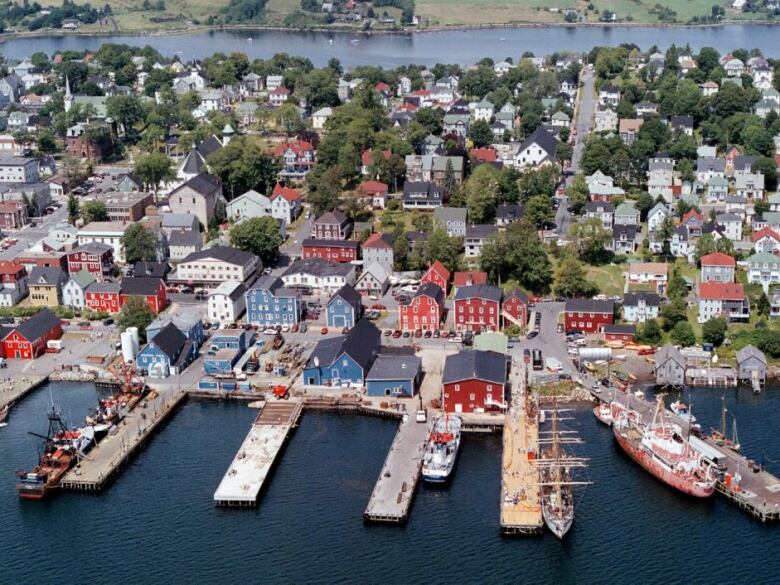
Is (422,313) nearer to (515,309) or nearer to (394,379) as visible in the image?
(515,309)

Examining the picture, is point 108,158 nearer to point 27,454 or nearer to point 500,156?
point 500,156

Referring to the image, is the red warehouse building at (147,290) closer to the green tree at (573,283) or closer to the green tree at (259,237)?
the green tree at (259,237)

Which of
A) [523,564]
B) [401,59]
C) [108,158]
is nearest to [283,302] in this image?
[523,564]

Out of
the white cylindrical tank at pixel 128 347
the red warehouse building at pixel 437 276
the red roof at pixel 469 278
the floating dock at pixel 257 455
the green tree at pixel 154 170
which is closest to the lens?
the floating dock at pixel 257 455

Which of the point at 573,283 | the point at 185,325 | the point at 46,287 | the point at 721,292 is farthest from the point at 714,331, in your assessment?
the point at 46,287

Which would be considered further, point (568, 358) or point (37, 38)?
point (37, 38)

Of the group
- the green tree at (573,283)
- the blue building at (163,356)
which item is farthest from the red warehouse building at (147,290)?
the green tree at (573,283)

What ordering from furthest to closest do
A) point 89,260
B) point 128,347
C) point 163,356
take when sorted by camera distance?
point 89,260, point 128,347, point 163,356
